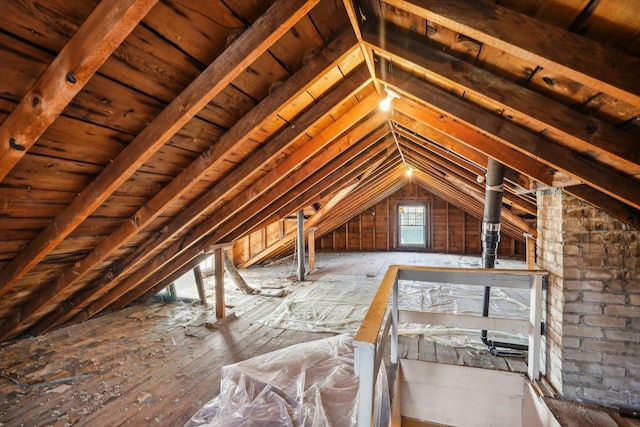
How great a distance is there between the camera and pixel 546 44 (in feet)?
3.08

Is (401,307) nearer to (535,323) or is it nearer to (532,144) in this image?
(535,323)

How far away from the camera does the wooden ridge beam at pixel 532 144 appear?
1.53 metres

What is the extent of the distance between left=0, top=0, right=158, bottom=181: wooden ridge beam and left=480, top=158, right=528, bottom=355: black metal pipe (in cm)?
260

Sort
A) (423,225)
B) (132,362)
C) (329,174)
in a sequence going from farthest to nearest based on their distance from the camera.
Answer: (423,225) < (329,174) < (132,362)

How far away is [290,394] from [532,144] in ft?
7.35

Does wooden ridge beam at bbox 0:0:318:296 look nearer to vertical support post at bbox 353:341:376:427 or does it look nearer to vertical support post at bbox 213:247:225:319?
vertical support post at bbox 353:341:376:427

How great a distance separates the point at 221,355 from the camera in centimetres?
287

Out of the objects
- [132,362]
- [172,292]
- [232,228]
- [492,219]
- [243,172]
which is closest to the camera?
[243,172]

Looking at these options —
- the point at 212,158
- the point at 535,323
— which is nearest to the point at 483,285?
the point at 535,323

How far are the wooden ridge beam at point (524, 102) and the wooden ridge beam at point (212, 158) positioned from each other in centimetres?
27

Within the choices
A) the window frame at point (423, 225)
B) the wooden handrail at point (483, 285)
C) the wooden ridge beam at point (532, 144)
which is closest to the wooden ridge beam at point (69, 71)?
the wooden ridge beam at point (532, 144)

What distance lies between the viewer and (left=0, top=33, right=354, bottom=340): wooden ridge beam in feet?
4.96

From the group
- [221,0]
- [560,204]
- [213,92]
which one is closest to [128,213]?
[213,92]

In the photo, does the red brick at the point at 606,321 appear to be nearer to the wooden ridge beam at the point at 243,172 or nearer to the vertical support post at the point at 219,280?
the wooden ridge beam at the point at 243,172
